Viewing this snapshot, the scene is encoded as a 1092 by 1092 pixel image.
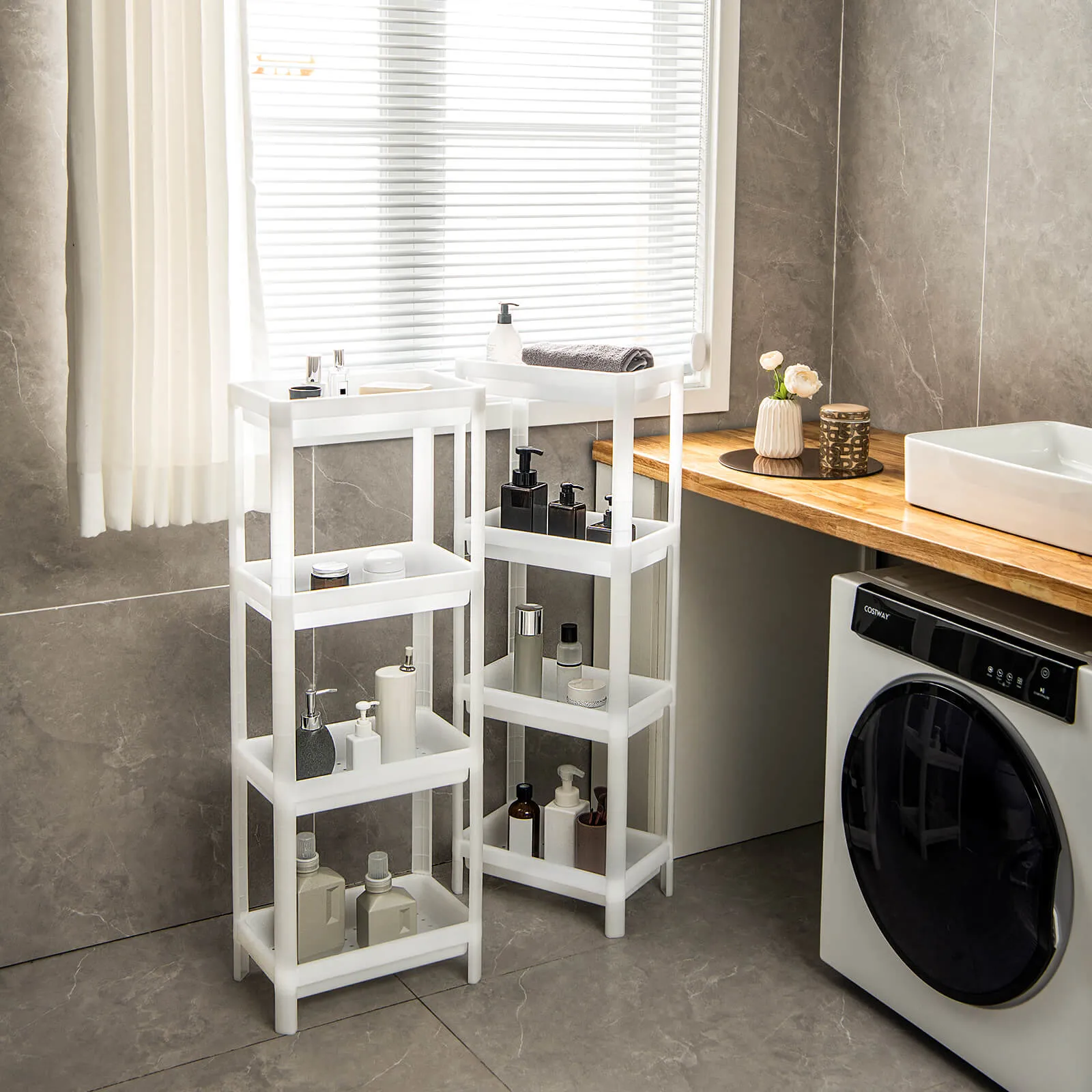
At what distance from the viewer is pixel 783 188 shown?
2.74m

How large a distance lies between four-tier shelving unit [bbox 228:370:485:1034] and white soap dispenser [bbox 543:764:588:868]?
0.19 meters

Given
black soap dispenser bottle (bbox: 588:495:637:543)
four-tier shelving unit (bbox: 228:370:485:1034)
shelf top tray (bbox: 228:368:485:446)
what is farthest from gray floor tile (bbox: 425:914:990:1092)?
shelf top tray (bbox: 228:368:485:446)

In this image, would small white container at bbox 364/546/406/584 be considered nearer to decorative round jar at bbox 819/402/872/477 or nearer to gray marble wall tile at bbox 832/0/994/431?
decorative round jar at bbox 819/402/872/477

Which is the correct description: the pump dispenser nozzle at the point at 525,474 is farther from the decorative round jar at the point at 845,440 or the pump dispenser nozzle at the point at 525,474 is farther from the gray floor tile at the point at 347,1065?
the gray floor tile at the point at 347,1065

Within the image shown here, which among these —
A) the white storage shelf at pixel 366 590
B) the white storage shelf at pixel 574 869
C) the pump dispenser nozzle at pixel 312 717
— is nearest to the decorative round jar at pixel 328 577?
the white storage shelf at pixel 366 590

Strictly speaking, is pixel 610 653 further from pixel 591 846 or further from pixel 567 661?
pixel 591 846

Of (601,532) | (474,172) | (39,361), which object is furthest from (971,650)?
(39,361)

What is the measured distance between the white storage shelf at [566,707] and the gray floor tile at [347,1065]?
0.54m

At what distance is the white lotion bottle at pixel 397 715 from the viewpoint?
210 centimetres

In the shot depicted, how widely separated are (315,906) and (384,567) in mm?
586

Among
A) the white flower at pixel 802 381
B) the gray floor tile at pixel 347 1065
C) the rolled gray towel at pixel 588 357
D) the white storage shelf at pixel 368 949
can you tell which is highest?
the rolled gray towel at pixel 588 357

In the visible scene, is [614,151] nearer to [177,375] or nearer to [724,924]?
[177,375]

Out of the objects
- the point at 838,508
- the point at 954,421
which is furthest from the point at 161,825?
the point at 954,421

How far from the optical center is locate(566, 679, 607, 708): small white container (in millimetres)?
2318
